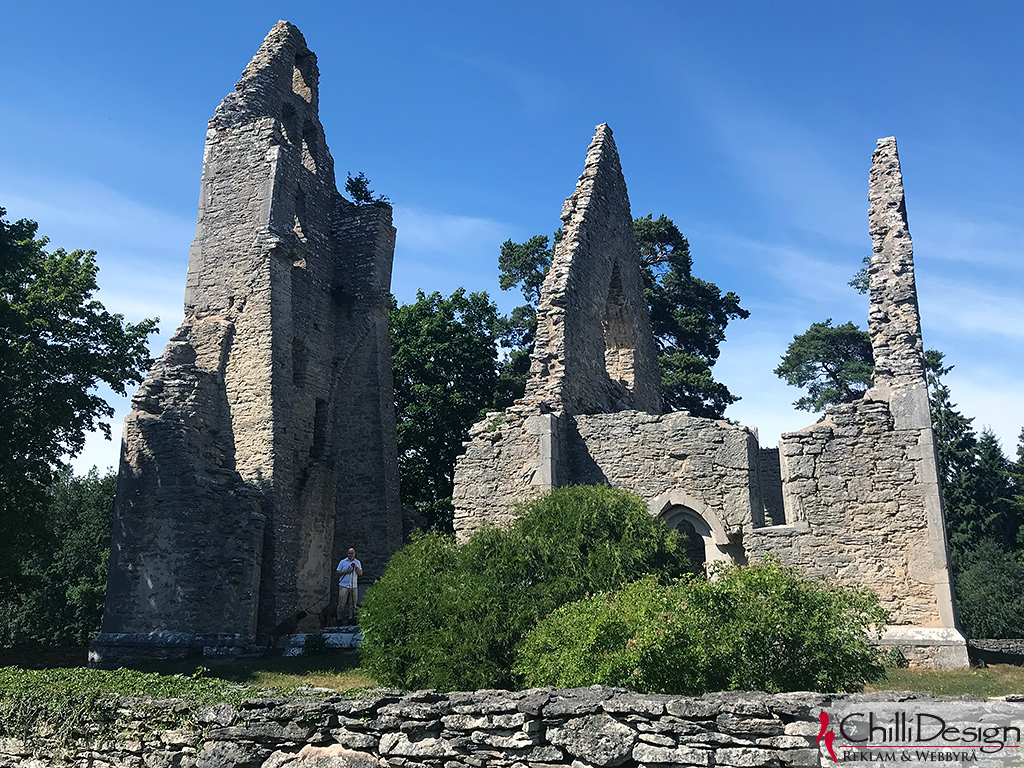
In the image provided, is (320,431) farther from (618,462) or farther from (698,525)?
(698,525)

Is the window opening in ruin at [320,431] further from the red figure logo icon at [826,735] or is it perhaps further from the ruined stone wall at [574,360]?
the red figure logo icon at [826,735]

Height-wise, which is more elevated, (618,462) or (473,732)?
(618,462)

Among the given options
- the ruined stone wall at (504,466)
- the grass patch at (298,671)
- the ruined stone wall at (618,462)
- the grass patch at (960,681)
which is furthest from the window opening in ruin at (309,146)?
the grass patch at (960,681)

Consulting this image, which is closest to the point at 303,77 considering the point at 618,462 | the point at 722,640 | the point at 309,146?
the point at 309,146

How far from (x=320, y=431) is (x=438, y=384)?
6432 mm

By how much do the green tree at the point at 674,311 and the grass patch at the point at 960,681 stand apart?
1962cm

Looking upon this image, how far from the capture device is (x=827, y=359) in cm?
3925

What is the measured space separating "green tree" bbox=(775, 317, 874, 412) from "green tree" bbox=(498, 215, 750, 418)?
5546mm

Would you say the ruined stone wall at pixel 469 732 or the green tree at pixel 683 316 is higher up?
the green tree at pixel 683 316

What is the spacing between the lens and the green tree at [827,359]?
125ft

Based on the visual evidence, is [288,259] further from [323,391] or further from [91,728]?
[91,728]

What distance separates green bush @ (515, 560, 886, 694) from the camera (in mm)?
7473

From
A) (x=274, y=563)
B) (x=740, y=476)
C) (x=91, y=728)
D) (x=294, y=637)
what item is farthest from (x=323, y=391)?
(x=91, y=728)

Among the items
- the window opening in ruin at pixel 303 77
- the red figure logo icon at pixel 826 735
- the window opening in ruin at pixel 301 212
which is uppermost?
the window opening in ruin at pixel 303 77
